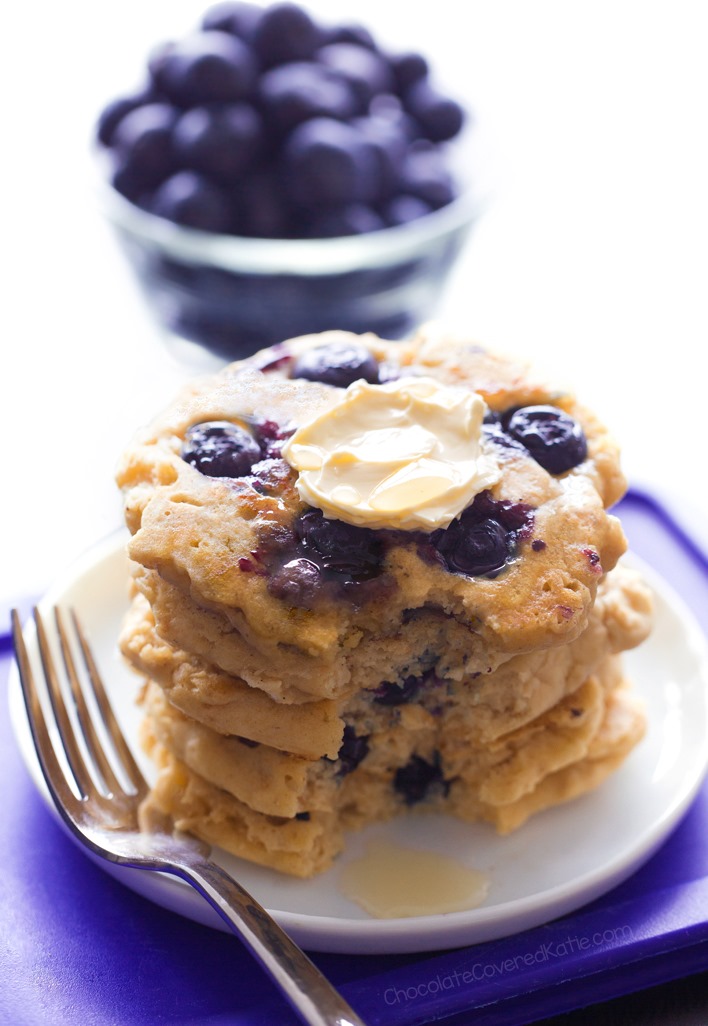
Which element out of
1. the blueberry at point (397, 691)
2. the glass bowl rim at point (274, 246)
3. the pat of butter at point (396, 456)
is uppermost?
the pat of butter at point (396, 456)

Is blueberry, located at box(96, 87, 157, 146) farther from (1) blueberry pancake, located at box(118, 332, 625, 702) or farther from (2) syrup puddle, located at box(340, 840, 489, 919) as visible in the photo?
(2) syrup puddle, located at box(340, 840, 489, 919)

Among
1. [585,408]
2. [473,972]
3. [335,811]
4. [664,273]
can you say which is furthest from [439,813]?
[664,273]

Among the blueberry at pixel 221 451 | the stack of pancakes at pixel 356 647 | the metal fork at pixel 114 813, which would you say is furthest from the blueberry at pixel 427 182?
the metal fork at pixel 114 813

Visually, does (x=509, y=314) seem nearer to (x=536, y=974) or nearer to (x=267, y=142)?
(x=267, y=142)

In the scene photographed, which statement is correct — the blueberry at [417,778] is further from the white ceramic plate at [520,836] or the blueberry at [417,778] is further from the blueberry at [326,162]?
the blueberry at [326,162]

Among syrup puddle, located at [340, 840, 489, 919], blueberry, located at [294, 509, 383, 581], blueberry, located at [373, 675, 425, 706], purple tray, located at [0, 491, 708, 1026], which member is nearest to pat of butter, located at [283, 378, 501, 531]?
blueberry, located at [294, 509, 383, 581]

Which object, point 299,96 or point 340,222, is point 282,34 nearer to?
point 299,96
